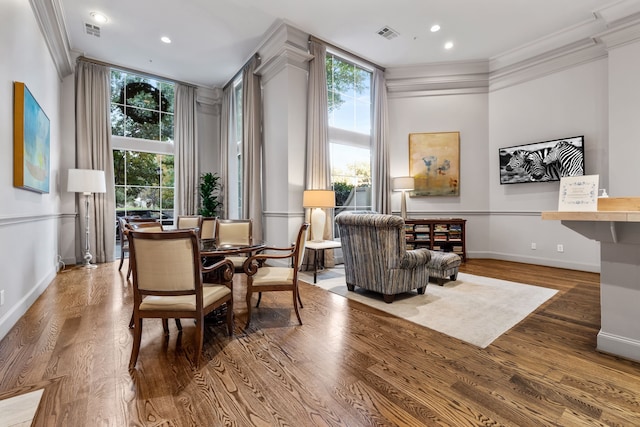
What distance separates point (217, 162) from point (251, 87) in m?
2.37

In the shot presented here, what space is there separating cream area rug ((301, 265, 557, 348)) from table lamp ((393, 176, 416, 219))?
186 centimetres

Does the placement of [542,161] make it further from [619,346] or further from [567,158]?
[619,346]

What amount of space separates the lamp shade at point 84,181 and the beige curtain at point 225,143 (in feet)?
7.61

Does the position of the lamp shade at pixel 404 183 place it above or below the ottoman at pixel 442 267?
above

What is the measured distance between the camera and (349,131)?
19.1 ft

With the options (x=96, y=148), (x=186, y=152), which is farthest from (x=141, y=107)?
(x=96, y=148)

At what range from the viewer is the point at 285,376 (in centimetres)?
184

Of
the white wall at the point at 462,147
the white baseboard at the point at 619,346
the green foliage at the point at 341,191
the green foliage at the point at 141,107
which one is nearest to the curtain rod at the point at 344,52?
the white wall at the point at 462,147

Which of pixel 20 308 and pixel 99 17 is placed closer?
pixel 20 308

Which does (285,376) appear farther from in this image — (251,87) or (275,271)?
(251,87)

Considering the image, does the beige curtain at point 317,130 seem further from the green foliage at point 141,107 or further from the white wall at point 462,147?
the green foliage at point 141,107

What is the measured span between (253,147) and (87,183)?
2.77 meters

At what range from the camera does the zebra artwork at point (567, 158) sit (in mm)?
4664

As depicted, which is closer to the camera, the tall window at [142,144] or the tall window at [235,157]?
the tall window at [142,144]
